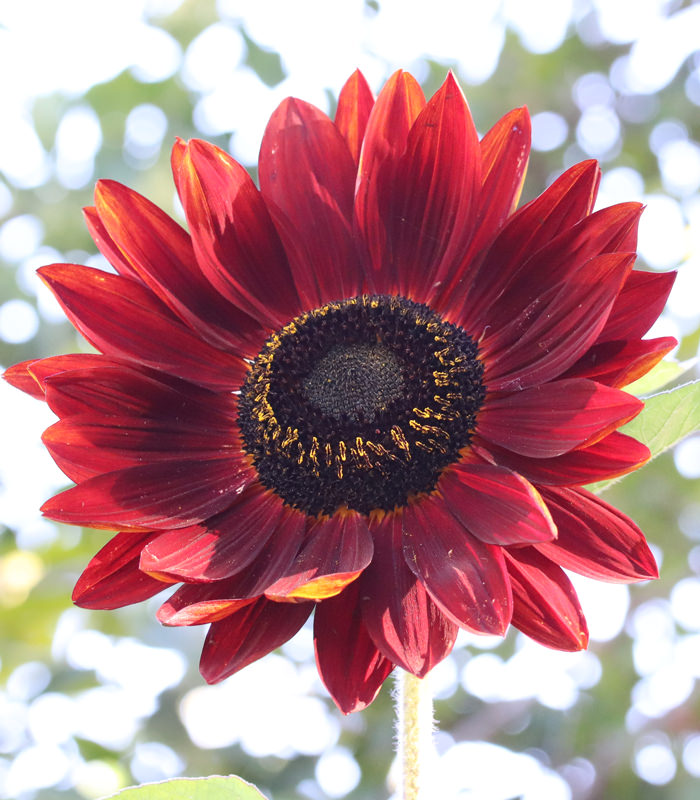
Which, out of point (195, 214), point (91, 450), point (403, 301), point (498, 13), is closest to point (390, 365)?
point (403, 301)

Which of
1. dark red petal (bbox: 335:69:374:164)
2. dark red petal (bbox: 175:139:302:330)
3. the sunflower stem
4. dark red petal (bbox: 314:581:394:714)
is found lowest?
the sunflower stem

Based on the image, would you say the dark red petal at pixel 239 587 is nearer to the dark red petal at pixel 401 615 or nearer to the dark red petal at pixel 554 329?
the dark red petal at pixel 401 615

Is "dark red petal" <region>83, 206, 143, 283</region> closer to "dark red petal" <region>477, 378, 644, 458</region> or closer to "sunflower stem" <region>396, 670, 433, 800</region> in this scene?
"dark red petal" <region>477, 378, 644, 458</region>

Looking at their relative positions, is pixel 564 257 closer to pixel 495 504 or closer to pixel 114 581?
pixel 495 504

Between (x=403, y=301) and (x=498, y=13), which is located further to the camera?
(x=498, y=13)

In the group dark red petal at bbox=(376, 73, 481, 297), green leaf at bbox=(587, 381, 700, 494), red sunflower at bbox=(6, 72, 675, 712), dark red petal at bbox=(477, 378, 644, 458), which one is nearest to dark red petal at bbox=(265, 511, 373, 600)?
red sunflower at bbox=(6, 72, 675, 712)

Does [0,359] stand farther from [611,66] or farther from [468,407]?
[611,66]

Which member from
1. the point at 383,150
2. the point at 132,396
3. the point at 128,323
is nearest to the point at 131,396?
the point at 132,396

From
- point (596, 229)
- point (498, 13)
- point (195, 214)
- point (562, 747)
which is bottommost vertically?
point (562, 747)
